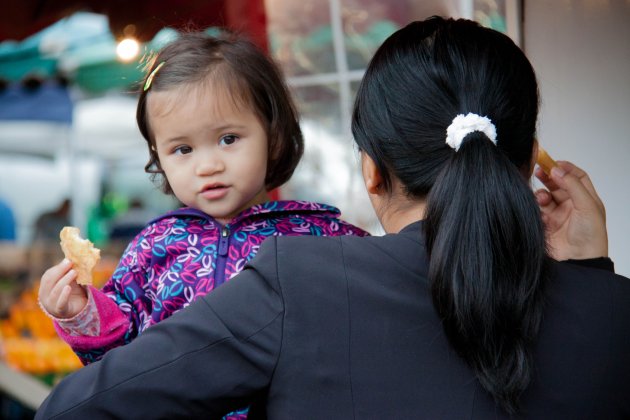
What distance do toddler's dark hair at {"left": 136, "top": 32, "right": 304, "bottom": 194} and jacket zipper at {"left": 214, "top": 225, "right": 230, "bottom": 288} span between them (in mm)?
226

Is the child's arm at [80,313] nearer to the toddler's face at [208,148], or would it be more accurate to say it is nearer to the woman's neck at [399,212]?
the toddler's face at [208,148]

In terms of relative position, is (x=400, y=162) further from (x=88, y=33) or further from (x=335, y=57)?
(x=88, y=33)

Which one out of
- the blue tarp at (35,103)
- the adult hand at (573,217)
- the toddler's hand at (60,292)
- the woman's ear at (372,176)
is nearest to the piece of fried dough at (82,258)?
the toddler's hand at (60,292)

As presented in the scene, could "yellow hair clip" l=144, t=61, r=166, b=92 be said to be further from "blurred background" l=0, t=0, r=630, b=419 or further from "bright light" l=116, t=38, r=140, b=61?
"bright light" l=116, t=38, r=140, b=61

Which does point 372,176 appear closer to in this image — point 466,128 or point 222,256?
point 466,128

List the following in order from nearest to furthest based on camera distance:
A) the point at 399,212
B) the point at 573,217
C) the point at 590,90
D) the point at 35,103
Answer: the point at 399,212 < the point at 573,217 < the point at 590,90 < the point at 35,103

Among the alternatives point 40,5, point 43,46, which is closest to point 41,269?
point 43,46

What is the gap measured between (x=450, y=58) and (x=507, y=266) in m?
0.33

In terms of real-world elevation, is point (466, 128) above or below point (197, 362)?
above

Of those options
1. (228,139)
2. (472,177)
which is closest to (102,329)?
(228,139)

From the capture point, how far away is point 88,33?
21.8 ft

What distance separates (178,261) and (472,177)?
74 cm

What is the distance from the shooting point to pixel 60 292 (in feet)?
4.82

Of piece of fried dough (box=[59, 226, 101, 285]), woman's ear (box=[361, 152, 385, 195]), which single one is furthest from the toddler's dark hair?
woman's ear (box=[361, 152, 385, 195])
